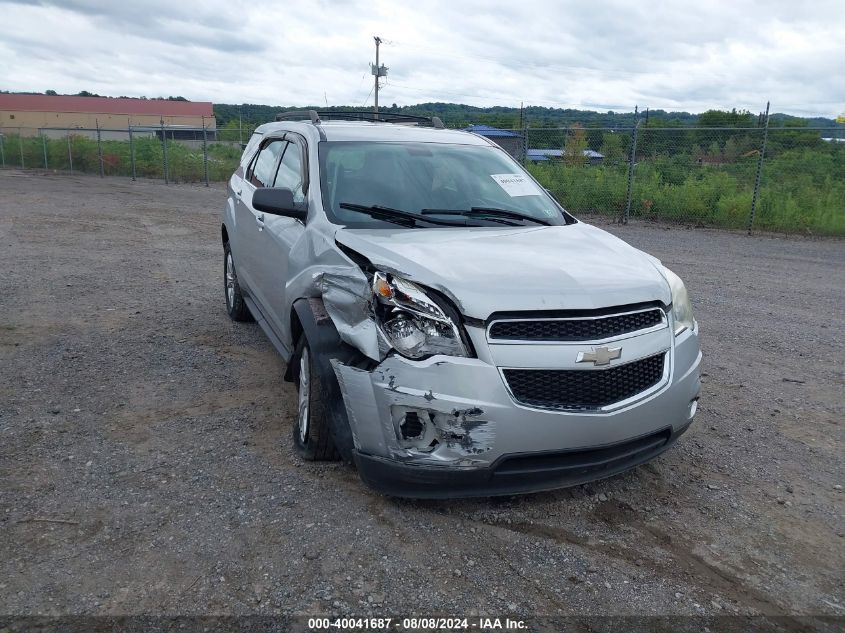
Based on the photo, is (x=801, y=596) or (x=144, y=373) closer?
(x=801, y=596)

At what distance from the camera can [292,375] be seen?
13.8 feet

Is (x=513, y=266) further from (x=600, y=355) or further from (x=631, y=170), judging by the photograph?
(x=631, y=170)

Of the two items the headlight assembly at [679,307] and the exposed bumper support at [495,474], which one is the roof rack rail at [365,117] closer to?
the headlight assembly at [679,307]

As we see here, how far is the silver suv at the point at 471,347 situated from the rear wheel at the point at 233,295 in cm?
243

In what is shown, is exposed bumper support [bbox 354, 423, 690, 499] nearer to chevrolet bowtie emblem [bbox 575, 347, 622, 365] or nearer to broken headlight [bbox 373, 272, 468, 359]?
chevrolet bowtie emblem [bbox 575, 347, 622, 365]

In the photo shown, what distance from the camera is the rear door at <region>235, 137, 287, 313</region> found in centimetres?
536

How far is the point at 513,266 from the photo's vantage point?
3486 millimetres

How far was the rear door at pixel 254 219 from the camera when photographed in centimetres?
536

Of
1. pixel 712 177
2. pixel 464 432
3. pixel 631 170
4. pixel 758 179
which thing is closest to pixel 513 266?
pixel 464 432

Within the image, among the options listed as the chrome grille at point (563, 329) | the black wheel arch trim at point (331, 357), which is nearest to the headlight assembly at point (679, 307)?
the chrome grille at point (563, 329)

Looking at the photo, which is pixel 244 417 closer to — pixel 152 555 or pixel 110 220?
pixel 152 555

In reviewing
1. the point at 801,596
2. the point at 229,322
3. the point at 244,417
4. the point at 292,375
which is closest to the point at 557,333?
the point at 801,596

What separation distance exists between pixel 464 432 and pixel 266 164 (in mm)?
3474

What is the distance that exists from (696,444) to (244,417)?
2.82 m
